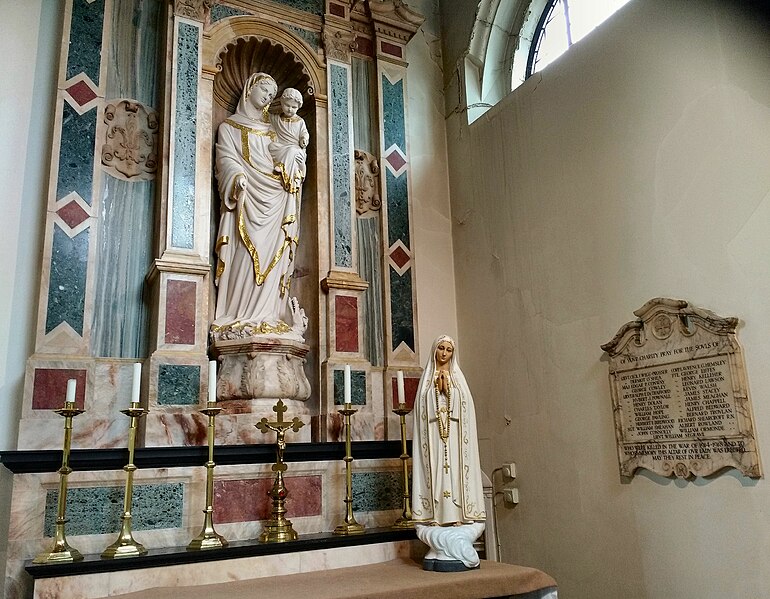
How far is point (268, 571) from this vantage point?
3.70 metres

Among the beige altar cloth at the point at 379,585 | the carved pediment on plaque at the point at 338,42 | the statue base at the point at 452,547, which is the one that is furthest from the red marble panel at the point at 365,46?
the beige altar cloth at the point at 379,585

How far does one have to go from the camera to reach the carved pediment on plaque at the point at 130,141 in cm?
502

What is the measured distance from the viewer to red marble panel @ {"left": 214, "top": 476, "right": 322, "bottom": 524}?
4.14 meters

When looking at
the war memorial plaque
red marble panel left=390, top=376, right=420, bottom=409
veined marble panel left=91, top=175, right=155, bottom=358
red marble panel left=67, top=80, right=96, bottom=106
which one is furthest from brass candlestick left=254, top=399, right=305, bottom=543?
red marble panel left=67, top=80, right=96, bottom=106

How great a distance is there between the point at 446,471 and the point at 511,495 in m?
1.72

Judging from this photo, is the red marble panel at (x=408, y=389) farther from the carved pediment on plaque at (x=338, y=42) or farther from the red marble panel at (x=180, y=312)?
the carved pediment on plaque at (x=338, y=42)

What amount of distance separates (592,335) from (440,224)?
2.08 meters

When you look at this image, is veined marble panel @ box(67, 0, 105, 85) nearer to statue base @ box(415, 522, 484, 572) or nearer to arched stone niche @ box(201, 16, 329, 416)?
arched stone niche @ box(201, 16, 329, 416)

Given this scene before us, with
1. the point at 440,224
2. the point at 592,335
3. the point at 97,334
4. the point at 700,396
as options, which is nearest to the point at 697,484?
the point at 700,396

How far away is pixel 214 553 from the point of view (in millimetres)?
3561

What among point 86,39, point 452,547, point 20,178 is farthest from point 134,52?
point 452,547

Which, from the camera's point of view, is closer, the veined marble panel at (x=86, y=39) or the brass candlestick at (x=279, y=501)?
the brass candlestick at (x=279, y=501)

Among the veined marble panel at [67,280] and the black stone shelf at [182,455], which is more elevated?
the veined marble panel at [67,280]

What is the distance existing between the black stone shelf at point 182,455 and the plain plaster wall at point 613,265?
112cm
